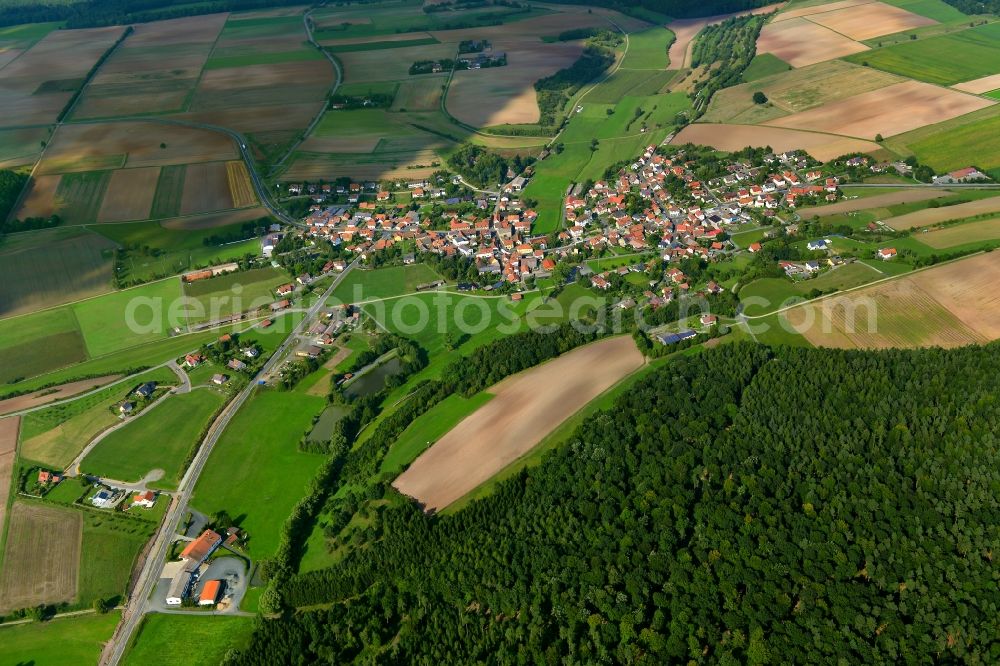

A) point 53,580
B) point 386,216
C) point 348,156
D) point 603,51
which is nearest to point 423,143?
point 348,156

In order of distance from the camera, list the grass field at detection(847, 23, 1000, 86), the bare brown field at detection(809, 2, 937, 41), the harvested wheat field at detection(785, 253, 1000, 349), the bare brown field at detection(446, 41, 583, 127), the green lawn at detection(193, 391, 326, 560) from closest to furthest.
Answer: the green lawn at detection(193, 391, 326, 560) < the harvested wheat field at detection(785, 253, 1000, 349) < the grass field at detection(847, 23, 1000, 86) < the bare brown field at detection(446, 41, 583, 127) < the bare brown field at detection(809, 2, 937, 41)

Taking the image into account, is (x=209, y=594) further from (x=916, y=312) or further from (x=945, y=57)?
(x=945, y=57)

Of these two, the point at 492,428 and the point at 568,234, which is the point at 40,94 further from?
the point at 492,428

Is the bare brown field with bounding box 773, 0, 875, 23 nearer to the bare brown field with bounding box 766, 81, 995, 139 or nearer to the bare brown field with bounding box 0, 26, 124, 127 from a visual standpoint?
the bare brown field with bounding box 766, 81, 995, 139

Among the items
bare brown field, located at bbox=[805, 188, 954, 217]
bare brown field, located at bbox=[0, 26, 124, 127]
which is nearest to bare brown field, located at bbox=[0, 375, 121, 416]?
bare brown field, located at bbox=[0, 26, 124, 127]

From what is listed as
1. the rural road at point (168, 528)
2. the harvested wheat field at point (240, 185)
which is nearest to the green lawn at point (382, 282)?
the rural road at point (168, 528)

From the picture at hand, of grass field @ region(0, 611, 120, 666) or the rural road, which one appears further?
the rural road
